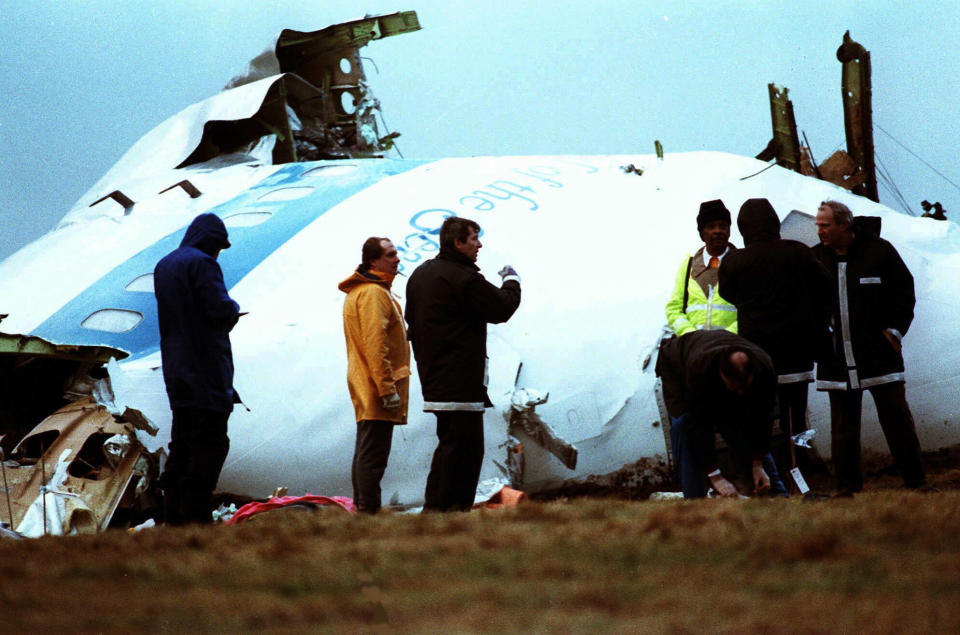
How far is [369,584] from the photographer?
2947 mm

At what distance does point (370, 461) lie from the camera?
5977 mm

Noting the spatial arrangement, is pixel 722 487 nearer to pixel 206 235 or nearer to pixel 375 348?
pixel 375 348

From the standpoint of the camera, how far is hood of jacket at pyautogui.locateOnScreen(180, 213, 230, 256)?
6.03 m

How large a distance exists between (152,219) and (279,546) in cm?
632

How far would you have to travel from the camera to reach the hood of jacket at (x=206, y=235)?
19.8ft

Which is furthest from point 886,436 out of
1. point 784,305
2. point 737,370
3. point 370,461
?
point 370,461

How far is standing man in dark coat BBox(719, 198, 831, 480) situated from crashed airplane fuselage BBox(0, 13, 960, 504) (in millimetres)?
1229

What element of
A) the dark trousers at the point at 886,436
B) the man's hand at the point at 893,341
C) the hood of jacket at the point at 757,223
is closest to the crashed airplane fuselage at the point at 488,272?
the dark trousers at the point at 886,436

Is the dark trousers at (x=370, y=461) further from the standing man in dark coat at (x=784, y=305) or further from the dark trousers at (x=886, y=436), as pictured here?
the dark trousers at (x=886, y=436)

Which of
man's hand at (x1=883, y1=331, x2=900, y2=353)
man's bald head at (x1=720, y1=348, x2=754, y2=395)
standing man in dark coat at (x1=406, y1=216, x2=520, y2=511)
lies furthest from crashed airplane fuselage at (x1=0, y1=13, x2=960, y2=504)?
man's bald head at (x1=720, y1=348, x2=754, y2=395)

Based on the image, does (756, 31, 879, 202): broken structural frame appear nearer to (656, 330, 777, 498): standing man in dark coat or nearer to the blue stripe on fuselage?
the blue stripe on fuselage

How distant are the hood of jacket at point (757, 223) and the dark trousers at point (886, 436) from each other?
0.93 metres

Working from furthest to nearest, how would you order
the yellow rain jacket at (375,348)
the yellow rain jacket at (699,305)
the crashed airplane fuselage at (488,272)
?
the crashed airplane fuselage at (488,272) → the yellow rain jacket at (699,305) → the yellow rain jacket at (375,348)

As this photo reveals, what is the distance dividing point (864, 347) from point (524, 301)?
2.23m
